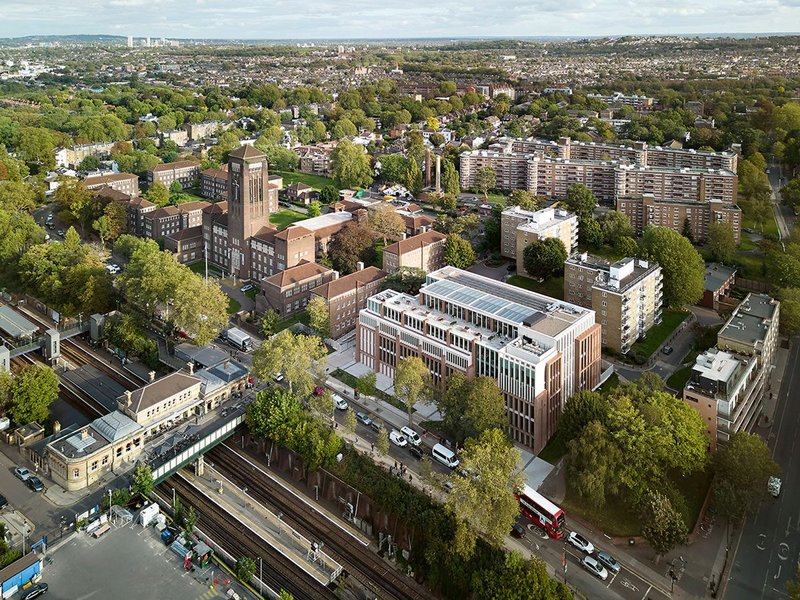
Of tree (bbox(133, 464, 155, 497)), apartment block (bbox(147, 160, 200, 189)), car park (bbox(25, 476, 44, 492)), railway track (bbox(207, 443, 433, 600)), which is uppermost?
apartment block (bbox(147, 160, 200, 189))

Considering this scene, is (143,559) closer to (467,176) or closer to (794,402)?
(794,402)

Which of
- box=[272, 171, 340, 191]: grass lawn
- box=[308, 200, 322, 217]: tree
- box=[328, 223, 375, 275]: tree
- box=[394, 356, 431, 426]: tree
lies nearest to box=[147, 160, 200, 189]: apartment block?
box=[272, 171, 340, 191]: grass lawn

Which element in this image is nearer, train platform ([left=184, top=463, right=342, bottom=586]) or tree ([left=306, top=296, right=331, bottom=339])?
train platform ([left=184, top=463, right=342, bottom=586])

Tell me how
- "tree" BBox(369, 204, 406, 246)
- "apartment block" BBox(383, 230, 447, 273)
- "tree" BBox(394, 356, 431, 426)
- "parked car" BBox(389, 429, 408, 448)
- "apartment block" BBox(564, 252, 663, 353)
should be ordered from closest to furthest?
"tree" BBox(394, 356, 431, 426), "parked car" BBox(389, 429, 408, 448), "apartment block" BBox(564, 252, 663, 353), "apartment block" BBox(383, 230, 447, 273), "tree" BBox(369, 204, 406, 246)

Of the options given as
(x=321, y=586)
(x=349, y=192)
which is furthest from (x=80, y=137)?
(x=321, y=586)

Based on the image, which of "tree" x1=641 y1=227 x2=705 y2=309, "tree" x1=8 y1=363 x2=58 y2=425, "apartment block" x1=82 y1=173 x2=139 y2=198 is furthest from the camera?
"apartment block" x1=82 y1=173 x2=139 y2=198

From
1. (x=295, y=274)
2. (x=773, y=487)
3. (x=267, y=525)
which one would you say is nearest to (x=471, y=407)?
(x=267, y=525)

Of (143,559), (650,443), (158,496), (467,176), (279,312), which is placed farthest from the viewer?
(467,176)

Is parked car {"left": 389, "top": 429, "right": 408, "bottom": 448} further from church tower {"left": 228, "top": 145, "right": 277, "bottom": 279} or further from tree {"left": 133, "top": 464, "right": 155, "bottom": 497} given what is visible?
church tower {"left": 228, "top": 145, "right": 277, "bottom": 279}
